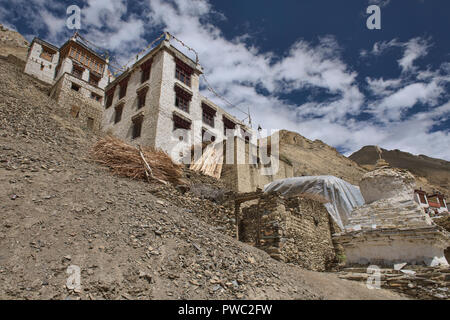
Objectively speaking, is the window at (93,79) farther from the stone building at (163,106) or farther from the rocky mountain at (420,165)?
the rocky mountain at (420,165)

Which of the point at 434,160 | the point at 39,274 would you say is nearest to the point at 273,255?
the point at 39,274

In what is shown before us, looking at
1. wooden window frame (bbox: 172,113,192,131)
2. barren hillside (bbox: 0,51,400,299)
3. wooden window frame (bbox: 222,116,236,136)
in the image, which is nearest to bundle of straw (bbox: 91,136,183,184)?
barren hillside (bbox: 0,51,400,299)

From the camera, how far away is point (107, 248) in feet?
12.4

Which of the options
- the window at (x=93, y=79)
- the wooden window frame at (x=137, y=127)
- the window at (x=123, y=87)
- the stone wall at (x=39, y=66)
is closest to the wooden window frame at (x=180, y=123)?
the wooden window frame at (x=137, y=127)

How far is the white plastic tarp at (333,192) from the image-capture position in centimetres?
1174

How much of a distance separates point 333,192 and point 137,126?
12514 millimetres

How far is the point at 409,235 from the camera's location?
4145mm

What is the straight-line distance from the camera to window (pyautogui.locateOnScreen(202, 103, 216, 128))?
1991 centimetres

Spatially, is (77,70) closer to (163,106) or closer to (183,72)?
(183,72)

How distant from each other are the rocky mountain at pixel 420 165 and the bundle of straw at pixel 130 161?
4956 centimetres

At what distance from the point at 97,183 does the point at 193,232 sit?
257 centimetres

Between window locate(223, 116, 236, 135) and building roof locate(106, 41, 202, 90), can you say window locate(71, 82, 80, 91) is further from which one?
window locate(223, 116, 236, 135)

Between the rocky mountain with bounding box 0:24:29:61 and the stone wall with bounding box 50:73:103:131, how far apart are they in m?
20.1
